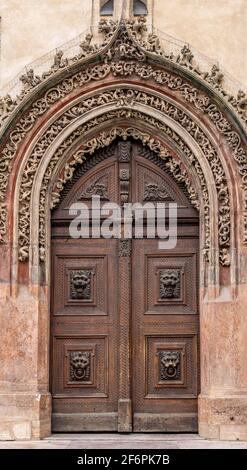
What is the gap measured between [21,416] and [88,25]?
4841 mm

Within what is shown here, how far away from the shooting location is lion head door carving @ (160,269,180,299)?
15.3 metres

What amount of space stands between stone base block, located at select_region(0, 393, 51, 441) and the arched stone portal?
12mm

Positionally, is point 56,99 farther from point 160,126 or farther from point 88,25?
point 160,126

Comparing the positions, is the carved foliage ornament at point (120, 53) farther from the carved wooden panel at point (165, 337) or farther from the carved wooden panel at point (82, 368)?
the carved wooden panel at point (82, 368)

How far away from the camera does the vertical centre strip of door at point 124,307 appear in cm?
1512

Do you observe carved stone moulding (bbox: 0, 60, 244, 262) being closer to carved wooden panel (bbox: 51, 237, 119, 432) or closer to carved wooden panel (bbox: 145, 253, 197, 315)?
carved wooden panel (bbox: 145, 253, 197, 315)

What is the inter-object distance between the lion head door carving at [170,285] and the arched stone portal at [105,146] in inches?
15.9

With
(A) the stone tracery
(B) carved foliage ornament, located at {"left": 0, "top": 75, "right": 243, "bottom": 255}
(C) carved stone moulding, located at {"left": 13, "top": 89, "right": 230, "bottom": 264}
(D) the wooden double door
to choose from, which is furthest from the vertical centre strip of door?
(B) carved foliage ornament, located at {"left": 0, "top": 75, "right": 243, "bottom": 255}

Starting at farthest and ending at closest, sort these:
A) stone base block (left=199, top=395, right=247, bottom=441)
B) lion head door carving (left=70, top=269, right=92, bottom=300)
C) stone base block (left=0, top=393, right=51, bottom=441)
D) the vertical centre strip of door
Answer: lion head door carving (left=70, top=269, right=92, bottom=300)
the vertical centre strip of door
stone base block (left=0, top=393, right=51, bottom=441)
stone base block (left=199, top=395, right=247, bottom=441)

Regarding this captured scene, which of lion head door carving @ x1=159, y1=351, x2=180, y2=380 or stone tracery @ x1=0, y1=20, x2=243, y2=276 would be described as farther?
lion head door carving @ x1=159, y1=351, x2=180, y2=380

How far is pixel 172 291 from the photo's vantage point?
604 inches

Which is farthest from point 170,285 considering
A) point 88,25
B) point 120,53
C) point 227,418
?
point 88,25

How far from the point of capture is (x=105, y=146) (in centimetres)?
1548

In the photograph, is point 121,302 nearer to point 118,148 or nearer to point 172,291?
point 172,291
